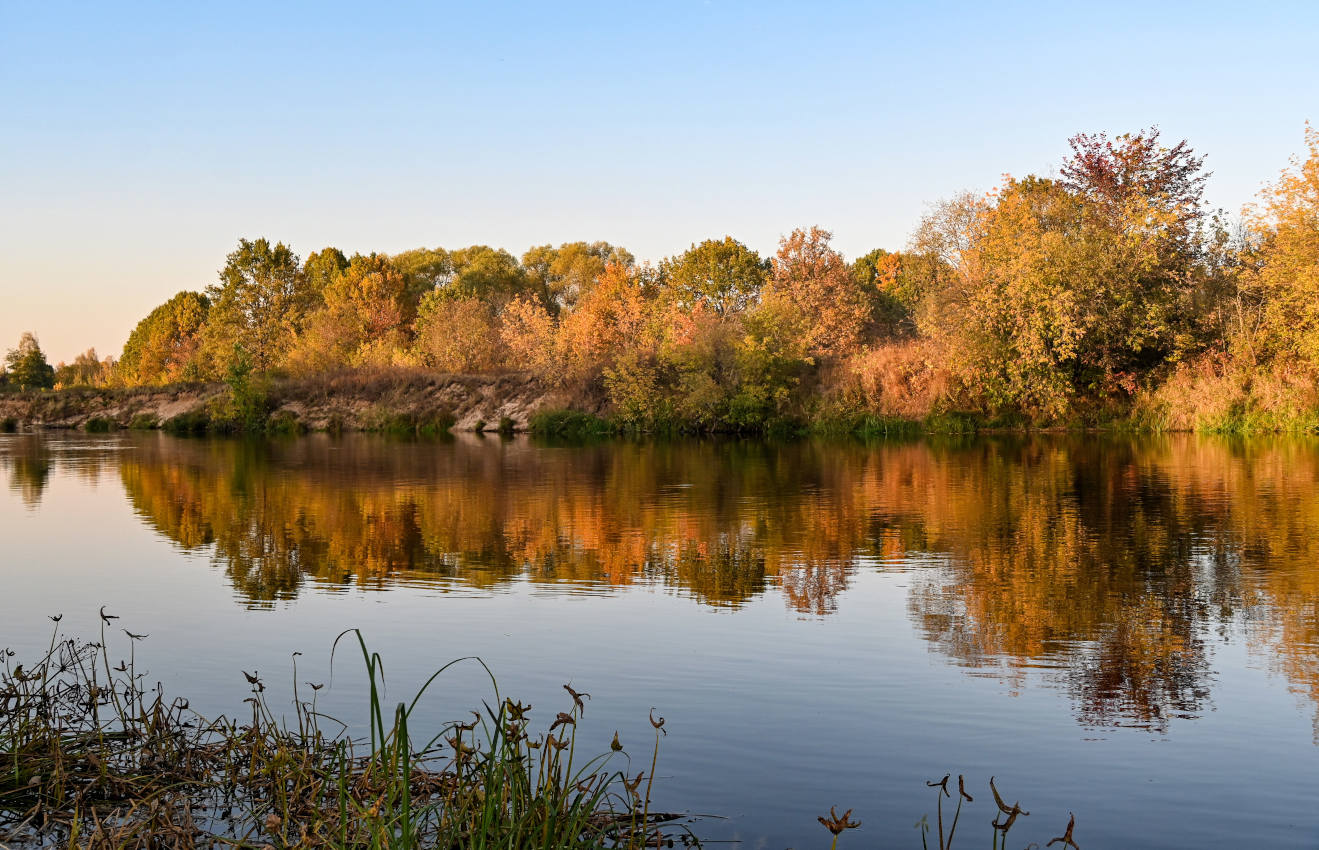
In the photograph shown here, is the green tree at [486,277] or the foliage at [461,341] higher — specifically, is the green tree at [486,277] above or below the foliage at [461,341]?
above

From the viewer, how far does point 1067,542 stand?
1561 cm

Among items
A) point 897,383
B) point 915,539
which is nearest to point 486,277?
point 897,383

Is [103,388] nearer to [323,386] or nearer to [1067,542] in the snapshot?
[323,386]

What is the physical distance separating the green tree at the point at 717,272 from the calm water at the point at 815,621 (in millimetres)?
69032

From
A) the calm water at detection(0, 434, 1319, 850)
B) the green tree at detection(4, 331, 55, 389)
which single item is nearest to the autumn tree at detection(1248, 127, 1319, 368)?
the calm water at detection(0, 434, 1319, 850)

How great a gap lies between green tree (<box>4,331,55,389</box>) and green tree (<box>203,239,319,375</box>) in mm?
42487

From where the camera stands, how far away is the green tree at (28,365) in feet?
422

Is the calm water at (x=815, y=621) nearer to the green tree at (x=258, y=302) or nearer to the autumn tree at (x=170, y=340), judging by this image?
the green tree at (x=258, y=302)

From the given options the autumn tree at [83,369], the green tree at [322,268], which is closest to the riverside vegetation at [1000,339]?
the green tree at [322,268]

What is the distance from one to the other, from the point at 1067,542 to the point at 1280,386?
3391 cm

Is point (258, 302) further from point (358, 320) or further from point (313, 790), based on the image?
point (313, 790)

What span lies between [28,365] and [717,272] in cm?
8809

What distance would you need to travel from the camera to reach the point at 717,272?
308ft

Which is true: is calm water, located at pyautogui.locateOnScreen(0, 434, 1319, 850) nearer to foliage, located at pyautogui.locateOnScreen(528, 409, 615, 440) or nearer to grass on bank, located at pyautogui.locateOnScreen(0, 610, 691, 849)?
grass on bank, located at pyautogui.locateOnScreen(0, 610, 691, 849)
